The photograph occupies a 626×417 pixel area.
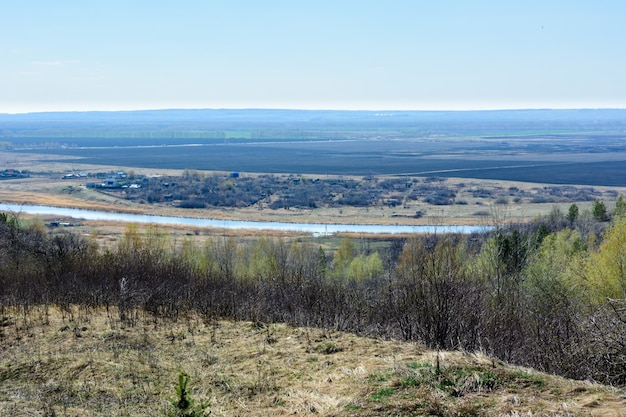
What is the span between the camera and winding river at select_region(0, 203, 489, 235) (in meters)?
62.2

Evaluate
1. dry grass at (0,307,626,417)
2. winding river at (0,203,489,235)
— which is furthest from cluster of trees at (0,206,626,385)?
winding river at (0,203,489,235)

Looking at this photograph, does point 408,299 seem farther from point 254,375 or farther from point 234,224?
point 234,224

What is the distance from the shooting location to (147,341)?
13.0 m

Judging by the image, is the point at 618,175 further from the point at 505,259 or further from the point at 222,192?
the point at 505,259

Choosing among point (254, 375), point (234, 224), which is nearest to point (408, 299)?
point (254, 375)

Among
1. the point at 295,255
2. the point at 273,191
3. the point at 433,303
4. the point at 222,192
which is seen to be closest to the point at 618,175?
the point at 273,191

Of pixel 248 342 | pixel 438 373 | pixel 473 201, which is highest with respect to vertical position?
pixel 438 373

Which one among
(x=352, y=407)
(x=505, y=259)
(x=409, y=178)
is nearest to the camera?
(x=352, y=407)

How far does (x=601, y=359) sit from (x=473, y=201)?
74.2 metres

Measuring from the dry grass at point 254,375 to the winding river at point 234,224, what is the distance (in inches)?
1820

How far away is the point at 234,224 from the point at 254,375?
57108 millimetres

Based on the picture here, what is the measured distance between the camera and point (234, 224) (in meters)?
67.6

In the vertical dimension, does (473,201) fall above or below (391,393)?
below

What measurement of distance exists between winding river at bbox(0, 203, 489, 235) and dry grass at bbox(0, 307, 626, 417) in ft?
152
